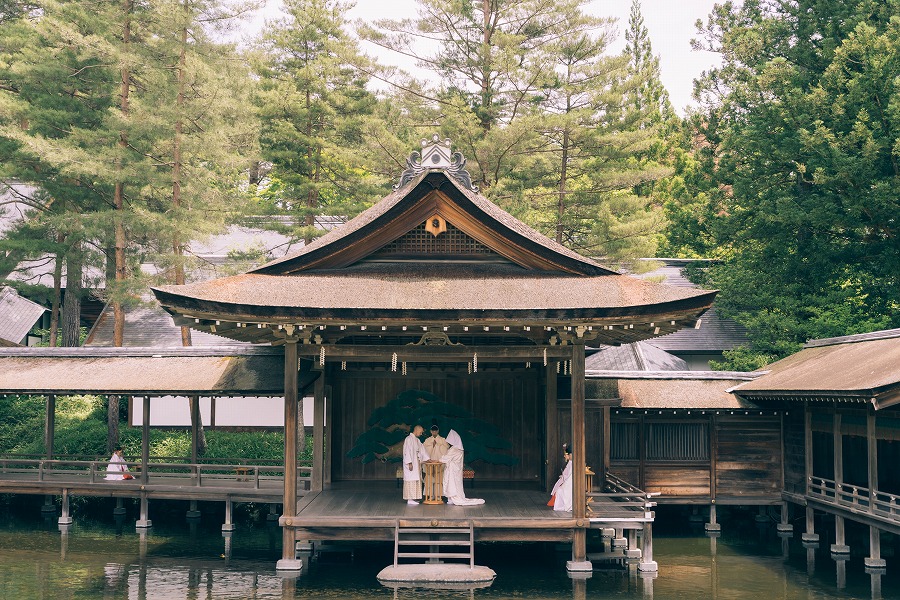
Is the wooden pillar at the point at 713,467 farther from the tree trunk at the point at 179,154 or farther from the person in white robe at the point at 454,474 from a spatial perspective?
the tree trunk at the point at 179,154

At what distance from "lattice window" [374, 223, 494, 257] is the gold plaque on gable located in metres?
0.26

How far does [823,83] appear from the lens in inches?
1221

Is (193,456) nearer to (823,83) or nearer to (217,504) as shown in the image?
(217,504)

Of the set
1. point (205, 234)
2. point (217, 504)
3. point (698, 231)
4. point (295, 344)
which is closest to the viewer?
point (295, 344)

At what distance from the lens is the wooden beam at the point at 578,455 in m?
17.3

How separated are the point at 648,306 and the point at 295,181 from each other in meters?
19.9

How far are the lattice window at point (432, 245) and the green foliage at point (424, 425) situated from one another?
3526mm

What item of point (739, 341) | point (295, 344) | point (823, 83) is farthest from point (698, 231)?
point (295, 344)

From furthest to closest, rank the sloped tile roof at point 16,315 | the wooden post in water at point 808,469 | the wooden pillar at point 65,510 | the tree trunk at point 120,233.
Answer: the sloped tile roof at point 16,315 < the tree trunk at point 120,233 < the wooden pillar at point 65,510 < the wooden post in water at point 808,469

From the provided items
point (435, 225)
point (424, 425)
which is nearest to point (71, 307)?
point (424, 425)

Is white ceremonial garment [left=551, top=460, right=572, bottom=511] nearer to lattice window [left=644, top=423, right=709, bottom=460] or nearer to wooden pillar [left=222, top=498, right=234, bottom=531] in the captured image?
lattice window [left=644, top=423, right=709, bottom=460]

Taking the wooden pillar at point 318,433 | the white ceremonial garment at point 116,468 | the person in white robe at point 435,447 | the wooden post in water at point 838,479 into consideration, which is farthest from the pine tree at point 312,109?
the wooden post in water at point 838,479

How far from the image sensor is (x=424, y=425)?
71.1 feet

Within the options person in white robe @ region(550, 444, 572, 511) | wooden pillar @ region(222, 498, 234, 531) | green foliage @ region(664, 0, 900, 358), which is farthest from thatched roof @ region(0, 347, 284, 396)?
green foliage @ region(664, 0, 900, 358)
